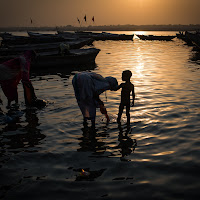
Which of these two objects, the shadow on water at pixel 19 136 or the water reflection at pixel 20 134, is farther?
the water reflection at pixel 20 134

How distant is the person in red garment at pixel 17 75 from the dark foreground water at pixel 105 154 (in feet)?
1.54

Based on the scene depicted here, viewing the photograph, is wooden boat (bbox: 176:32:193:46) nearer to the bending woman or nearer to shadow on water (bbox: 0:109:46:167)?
shadow on water (bbox: 0:109:46:167)

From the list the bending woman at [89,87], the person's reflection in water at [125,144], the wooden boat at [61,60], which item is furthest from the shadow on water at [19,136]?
the wooden boat at [61,60]

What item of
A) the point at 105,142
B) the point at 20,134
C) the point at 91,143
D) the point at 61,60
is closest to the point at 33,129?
the point at 20,134

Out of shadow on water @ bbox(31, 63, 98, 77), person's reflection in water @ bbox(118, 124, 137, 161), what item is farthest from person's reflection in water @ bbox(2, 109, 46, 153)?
shadow on water @ bbox(31, 63, 98, 77)

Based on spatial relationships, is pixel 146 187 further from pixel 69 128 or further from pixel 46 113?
pixel 46 113

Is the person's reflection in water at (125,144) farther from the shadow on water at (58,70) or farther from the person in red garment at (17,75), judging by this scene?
the shadow on water at (58,70)

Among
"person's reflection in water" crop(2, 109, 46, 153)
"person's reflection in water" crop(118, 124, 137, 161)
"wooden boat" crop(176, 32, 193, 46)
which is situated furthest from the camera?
"wooden boat" crop(176, 32, 193, 46)

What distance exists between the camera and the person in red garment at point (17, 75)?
7.28 meters

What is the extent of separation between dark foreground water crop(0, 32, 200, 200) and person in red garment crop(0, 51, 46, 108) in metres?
0.47

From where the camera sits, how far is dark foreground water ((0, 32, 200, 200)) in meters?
3.52

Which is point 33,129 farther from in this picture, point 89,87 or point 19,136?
point 89,87

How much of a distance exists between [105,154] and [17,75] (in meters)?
4.58

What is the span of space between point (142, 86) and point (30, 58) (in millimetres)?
5130
